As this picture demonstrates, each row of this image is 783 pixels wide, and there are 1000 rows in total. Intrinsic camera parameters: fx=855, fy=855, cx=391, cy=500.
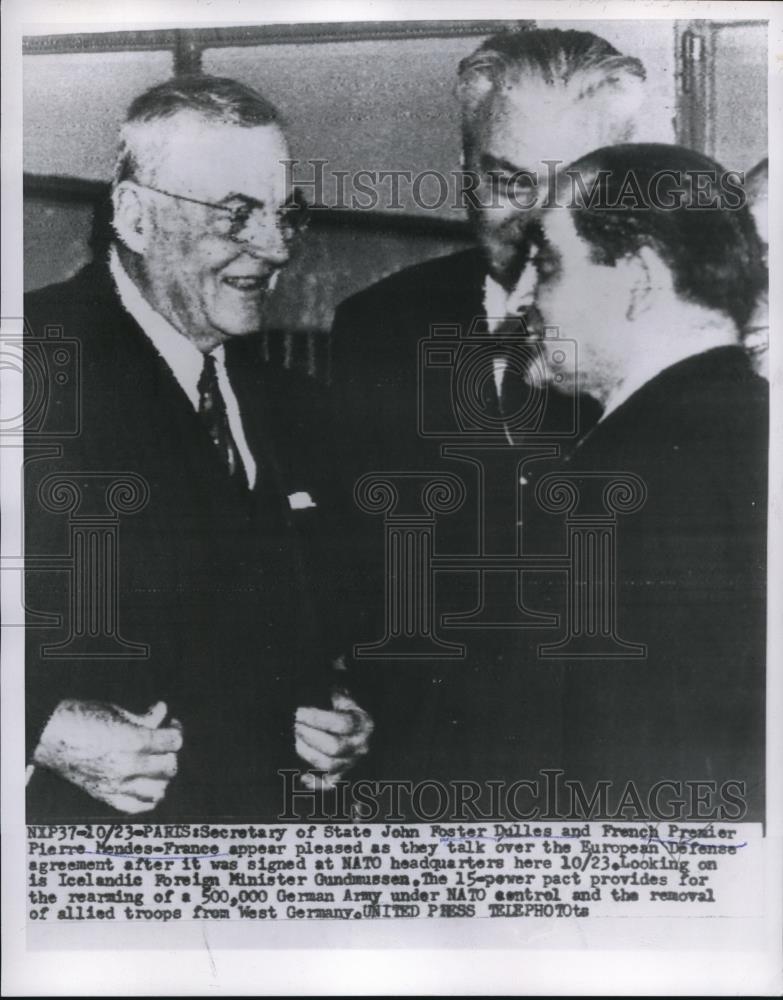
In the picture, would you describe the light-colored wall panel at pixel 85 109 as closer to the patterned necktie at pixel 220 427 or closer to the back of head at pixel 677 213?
the patterned necktie at pixel 220 427

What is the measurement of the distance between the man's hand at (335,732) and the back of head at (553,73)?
1.04 m

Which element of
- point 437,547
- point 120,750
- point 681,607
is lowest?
point 120,750

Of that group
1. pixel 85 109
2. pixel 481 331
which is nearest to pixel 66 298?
pixel 85 109

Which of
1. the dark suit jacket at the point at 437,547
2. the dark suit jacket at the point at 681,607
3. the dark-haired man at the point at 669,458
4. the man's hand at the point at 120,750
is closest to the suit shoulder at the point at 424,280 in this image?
the dark suit jacket at the point at 437,547

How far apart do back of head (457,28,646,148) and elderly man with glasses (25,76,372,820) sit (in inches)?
14.2

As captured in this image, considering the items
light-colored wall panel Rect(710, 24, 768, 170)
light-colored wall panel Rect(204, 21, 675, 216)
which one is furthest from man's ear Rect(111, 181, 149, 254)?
light-colored wall panel Rect(710, 24, 768, 170)

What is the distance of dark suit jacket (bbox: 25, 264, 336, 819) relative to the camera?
5.04ft

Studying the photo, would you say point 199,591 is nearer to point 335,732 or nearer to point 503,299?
point 335,732

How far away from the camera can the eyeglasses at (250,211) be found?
1536 mm

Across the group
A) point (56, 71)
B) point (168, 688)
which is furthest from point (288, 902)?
point (56, 71)

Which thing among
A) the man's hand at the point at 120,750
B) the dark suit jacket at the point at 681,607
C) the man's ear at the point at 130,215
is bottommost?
the man's hand at the point at 120,750

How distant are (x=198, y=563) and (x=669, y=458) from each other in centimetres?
87

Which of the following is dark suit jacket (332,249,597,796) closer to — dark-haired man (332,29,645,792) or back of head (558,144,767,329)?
dark-haired man (332,29,645,792)

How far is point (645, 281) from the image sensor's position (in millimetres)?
1530
